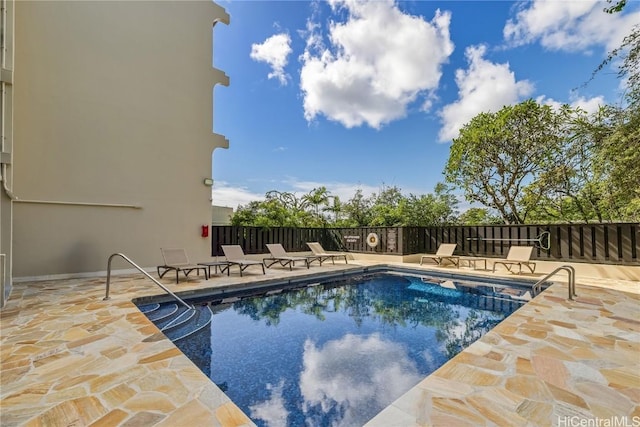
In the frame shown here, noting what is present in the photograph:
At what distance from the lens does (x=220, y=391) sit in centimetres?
228

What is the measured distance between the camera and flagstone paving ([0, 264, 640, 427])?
Answer: 1.96m

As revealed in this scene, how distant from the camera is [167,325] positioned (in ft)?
14.8

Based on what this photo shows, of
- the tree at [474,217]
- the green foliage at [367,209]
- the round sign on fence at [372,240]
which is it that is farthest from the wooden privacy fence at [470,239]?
the tree at [474,217]

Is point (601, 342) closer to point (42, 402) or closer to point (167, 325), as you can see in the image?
point (42, 402)

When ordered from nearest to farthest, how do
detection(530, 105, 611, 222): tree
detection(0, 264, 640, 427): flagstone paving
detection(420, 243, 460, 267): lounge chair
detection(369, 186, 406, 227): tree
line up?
detection(0, 264, 640, 427): flagstone paving, detection(530, 105, 611, 222): tree, detection(420, 243, 460, 267): lounge chair, detection(369, 186, 406, 227): tree

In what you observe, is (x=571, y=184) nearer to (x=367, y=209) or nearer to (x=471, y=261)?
(x=471, y=261)

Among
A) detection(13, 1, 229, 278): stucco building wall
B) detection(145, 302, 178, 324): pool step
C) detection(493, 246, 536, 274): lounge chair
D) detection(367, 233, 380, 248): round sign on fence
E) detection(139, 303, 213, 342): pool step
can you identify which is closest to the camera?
detection(139, 303, 213, 342): pool step

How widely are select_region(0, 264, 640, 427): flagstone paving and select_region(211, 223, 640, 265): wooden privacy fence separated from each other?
5287 millimetres

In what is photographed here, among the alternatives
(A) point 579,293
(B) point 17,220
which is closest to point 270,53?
(B) point 17,220

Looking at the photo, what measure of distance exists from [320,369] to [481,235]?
9602 mm

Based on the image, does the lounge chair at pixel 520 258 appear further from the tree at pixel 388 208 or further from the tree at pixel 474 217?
the tree at pixel 474 217

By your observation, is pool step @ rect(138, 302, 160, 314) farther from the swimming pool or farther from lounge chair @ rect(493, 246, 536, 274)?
lounge chair @ rect(493, 246, 536, 274)

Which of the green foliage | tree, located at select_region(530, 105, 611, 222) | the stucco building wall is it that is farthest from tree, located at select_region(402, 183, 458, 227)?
the stucco building wall

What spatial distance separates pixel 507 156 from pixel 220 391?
1564 cm
